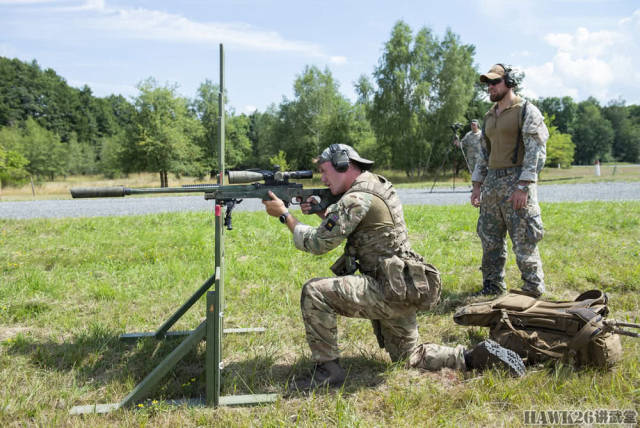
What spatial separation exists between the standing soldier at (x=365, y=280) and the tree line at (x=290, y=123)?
2227 centimetres

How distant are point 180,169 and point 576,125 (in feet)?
316

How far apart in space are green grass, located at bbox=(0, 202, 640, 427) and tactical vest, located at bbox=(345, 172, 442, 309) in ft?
2.70

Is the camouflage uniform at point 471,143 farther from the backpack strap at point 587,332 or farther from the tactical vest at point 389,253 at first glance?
the tactical vest at point 389,253

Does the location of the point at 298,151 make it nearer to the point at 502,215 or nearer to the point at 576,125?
the point at 502,215

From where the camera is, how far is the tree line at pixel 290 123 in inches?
1750

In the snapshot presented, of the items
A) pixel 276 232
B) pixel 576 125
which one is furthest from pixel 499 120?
pixel 576 125

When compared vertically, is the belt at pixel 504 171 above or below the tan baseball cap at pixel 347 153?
below

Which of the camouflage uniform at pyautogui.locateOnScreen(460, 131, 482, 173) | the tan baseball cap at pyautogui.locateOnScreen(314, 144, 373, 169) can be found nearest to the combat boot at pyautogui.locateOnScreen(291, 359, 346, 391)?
the tan baseball cap at pyautogui.locateOnScreen(314, 144, 373, 169)

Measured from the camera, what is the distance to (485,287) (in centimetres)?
587

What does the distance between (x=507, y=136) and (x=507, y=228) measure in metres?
1.20

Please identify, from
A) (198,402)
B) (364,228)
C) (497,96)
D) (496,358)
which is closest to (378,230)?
(364,228)

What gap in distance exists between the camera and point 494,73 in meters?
5.11

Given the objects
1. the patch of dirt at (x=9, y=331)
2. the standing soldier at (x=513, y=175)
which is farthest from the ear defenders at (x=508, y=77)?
the patch of dirt at (x=9, y=331)

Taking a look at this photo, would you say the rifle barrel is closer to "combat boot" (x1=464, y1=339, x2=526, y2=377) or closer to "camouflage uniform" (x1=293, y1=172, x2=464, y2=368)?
"camouflage uniform" (x1=293, y1=172, x2=464, y2=368)
